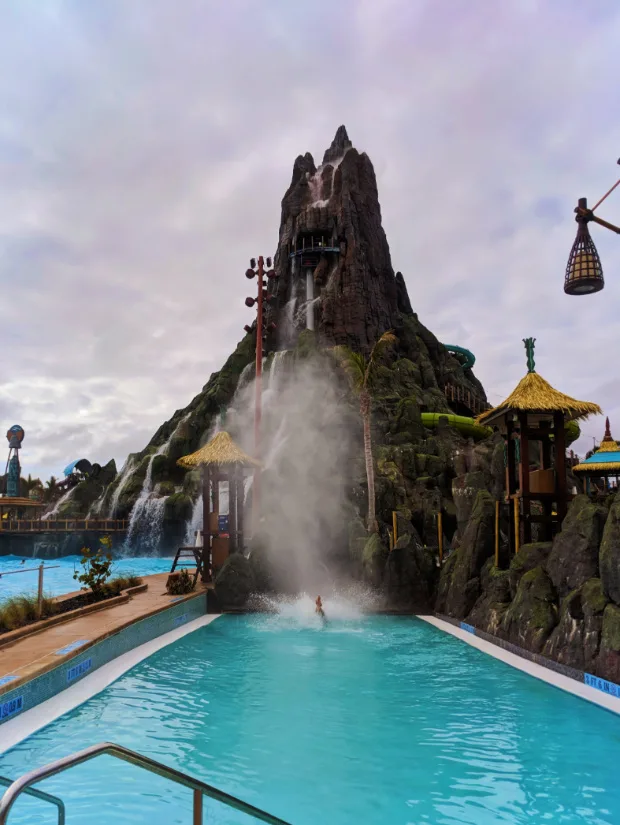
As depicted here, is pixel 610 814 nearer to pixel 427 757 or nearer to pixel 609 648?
pixel 427 757

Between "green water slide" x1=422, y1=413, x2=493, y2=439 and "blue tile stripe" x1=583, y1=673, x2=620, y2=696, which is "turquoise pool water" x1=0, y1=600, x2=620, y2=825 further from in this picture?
"green water slide" x1=422, y1=413, x2=493, y2=439

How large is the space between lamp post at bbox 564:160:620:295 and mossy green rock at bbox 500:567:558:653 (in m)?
6.29

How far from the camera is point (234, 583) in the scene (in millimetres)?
16500

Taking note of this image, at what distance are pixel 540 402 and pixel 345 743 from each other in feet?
29.6

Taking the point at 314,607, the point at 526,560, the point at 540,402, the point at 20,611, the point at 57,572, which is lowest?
the point at 57,572

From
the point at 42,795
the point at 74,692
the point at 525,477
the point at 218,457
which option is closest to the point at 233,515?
the point at 218,457

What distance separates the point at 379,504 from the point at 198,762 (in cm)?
1718

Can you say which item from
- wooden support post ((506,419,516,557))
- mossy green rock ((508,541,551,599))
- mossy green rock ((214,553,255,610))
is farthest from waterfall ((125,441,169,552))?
mossy green rock ((508,541,551,599))

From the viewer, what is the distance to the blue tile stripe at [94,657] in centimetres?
732

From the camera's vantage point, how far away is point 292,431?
38875 millimetres

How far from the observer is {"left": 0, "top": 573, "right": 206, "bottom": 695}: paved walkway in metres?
7.86

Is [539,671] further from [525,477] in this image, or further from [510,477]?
[510,477]

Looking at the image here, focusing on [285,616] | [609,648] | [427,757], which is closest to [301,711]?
[427,757]

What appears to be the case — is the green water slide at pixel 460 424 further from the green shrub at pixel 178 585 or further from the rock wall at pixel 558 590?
the green shrub at pixel 178 585
